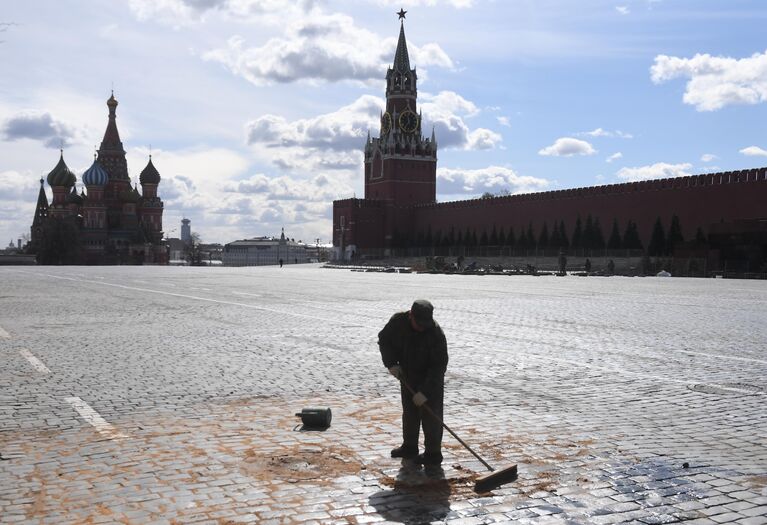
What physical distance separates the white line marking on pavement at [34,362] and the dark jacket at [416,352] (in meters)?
4.42

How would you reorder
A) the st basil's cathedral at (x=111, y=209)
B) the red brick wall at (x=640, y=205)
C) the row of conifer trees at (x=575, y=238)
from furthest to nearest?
the st basil's cathedral at (x=111, y=209)
the row of conifer trees at (x=575, y=238)
the red brick wall at (x=640, y=205)

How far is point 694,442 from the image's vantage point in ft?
17.0

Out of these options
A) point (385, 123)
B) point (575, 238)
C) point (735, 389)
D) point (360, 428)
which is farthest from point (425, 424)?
point (385, 123)

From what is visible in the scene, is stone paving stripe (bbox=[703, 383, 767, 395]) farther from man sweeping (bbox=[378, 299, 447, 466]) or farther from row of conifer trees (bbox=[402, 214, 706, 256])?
row of conifer trees (bbox=[402, 214, 706, 256])

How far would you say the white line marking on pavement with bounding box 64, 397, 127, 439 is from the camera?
208 inches

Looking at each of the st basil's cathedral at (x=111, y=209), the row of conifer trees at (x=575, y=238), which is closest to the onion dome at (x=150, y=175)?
Answer: the st basil's cathedral at (x=111, y=209)

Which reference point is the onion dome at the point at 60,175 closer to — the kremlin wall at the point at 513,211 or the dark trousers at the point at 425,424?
the kremlin wall at the point at 513,211

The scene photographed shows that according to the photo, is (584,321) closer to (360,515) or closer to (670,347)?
(670,347)

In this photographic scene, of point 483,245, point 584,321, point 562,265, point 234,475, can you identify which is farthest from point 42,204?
point 234,475

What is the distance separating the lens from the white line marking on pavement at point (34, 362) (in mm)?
7970

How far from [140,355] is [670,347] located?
20.3 ft

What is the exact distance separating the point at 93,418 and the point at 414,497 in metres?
2.74

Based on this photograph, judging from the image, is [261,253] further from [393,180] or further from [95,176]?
[393,180]

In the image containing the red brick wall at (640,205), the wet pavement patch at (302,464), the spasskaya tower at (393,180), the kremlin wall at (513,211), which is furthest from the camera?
the spasskaya tower at (393,180)
